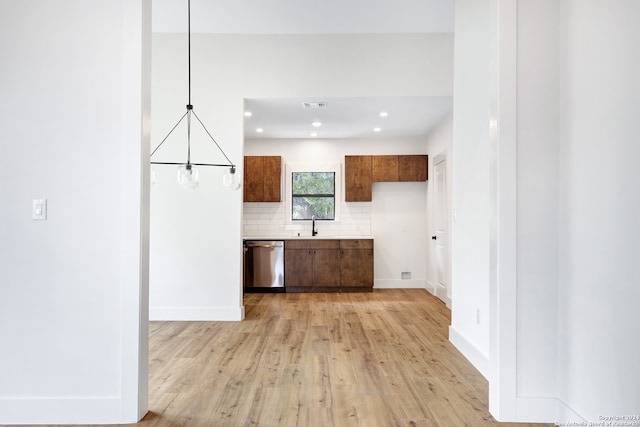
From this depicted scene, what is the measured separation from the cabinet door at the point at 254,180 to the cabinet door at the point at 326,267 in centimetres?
137

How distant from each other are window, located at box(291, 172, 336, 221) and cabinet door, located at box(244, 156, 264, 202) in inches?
22.9

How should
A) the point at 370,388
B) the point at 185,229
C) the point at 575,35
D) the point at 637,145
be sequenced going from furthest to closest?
the point at 185,229 → the point at 370,388 → the point at 575,35 → the point at 637,145

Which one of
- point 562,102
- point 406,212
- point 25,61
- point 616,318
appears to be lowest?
point 616,318

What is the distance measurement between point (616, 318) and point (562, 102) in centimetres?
108

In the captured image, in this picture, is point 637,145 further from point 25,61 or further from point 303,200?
point 303,200

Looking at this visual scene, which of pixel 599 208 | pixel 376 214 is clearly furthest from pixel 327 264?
pixel 599 208

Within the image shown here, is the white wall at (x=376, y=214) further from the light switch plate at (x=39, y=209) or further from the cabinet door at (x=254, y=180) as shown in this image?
the light switch plate at (x=39, y=209)

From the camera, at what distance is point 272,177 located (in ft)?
22.2

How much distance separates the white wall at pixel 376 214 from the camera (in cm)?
688

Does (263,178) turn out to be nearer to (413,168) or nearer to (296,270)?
(296,270)

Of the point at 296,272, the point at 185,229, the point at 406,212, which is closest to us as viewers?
the point at 185,229

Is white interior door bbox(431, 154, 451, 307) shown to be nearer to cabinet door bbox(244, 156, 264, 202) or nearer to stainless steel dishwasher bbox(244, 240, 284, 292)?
stainless steel dishwasher bbox(244, 240, 284, 292)

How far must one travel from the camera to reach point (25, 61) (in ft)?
7.19

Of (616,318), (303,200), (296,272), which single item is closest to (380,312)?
(296,272)
